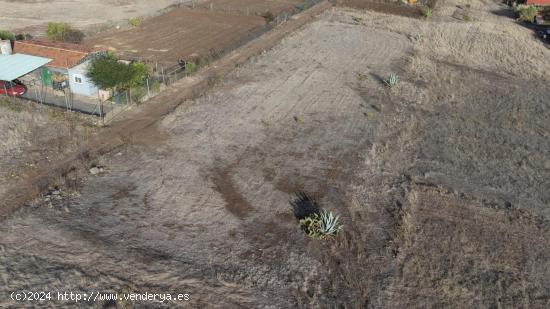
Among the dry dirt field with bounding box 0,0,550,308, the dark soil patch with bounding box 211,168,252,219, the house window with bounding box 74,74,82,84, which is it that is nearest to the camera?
the dry dirt field with bounding box 0,0,550,308

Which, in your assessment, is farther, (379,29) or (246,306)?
(379,29)

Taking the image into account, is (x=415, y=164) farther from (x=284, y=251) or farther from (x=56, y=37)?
(x=56, y=37)

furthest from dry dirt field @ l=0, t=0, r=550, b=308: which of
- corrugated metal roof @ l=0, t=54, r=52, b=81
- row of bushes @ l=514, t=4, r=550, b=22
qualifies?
row of bushes @ l=514, t=4, r=550, b=22


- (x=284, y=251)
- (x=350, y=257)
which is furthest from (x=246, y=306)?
(x=350, y=257)

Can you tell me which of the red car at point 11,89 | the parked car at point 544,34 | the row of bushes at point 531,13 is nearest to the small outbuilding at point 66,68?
the red car at point 11,89

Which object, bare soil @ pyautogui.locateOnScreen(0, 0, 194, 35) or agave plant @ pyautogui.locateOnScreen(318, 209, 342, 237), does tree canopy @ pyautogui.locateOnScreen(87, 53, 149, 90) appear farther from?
bare soil @ pyautogui.locateOnScreen(0, 0, 194, 35)
